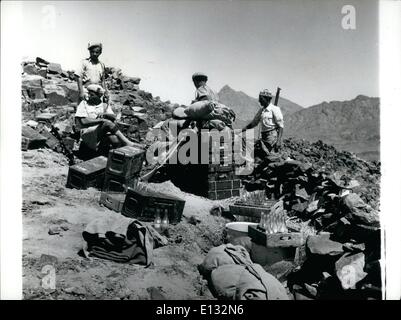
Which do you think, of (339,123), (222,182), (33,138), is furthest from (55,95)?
(339,123)

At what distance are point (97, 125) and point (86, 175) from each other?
0.96 meters

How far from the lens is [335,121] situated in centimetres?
1263

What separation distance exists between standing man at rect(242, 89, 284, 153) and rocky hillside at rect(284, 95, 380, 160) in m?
5.21

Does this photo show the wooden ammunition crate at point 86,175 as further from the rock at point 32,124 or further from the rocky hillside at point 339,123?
the rocky hillside at point 339,123

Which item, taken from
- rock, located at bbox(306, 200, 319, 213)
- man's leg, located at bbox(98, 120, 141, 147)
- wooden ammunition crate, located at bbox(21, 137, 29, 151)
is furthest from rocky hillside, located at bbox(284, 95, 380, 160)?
wooden ammunition crate, located at bbox(21, 137, 29, 151)

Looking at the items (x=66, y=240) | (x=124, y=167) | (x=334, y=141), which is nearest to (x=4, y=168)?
(x=66, y=240)

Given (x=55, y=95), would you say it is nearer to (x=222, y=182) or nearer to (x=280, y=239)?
(x=222, y=182)

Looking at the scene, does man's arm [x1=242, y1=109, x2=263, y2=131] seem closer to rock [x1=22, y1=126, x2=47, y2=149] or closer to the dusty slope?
the dusty slope

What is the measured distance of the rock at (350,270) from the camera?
3.95 meters

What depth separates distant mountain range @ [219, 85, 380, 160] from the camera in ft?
35.1

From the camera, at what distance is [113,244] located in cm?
410

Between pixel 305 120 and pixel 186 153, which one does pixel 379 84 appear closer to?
pixel 186 153

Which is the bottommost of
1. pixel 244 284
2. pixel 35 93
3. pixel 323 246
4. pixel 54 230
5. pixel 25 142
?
pixel 244 284

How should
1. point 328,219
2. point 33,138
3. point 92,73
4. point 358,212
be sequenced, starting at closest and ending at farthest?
point 358,212
point 328,219
point 33,138
point 92,73
